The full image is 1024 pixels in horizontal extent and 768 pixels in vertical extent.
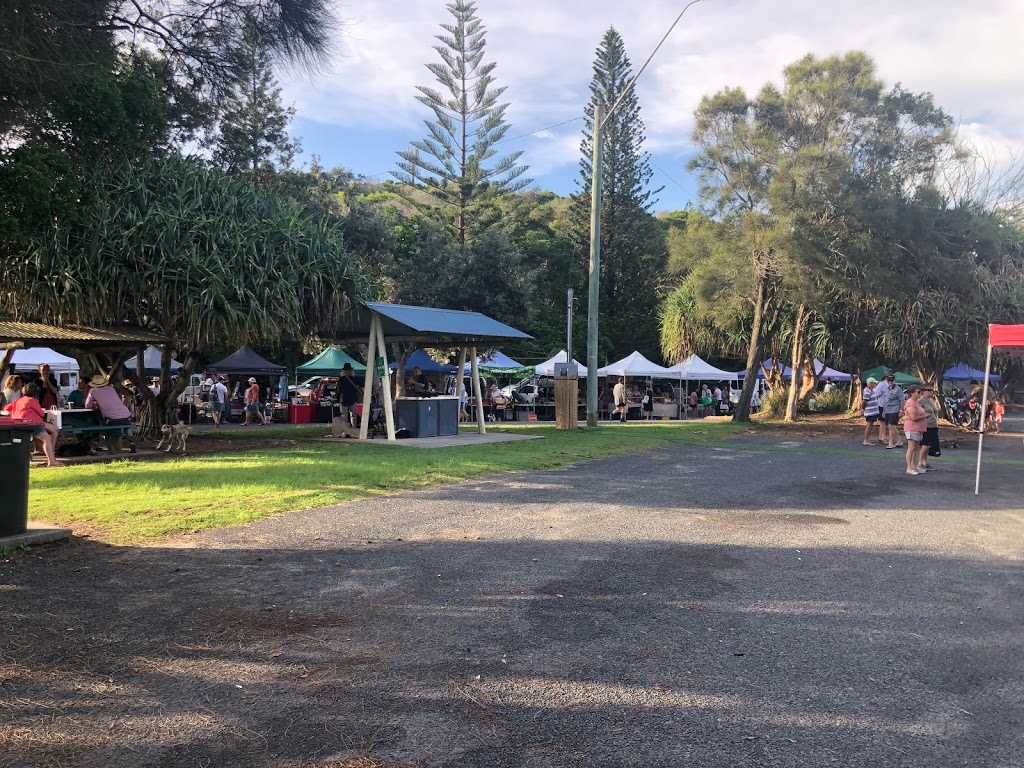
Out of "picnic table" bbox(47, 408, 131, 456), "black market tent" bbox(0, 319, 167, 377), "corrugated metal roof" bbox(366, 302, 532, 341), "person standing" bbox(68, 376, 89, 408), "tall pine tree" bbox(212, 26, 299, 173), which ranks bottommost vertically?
"picnic table" bbox(47, 408, 131, 456)

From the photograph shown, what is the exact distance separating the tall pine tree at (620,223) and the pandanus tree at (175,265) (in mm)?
26953

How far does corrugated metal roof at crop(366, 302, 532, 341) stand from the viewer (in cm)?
1581

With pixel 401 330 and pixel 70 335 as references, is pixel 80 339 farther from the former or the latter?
pixel 401 330

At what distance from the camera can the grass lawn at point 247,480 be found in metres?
7.93

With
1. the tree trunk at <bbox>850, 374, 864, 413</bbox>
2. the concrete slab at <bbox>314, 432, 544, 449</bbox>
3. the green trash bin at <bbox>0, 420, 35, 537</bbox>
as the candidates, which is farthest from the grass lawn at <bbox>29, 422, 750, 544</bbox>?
the tree trunk at <bbox>850, 374, 864, 413</bbox>

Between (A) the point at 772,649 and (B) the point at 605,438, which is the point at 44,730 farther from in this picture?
(B) the point at 605,438

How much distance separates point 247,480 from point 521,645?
6.87m

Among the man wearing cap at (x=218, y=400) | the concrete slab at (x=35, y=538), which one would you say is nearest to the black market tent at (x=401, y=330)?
the man wearing cap at (x=218, y=400)

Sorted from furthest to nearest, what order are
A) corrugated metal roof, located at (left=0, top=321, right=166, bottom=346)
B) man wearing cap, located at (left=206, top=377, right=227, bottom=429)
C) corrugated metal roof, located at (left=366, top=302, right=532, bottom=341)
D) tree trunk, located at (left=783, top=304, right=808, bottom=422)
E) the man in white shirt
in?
the man in white shirt < tree trunk, located at (left=783, top=304, right=808, bottom=422) < man wearing cap, located at (left=206, top=377, right=227, bottom=429) < corrugated metal roof, located at (left=366, top=302, right=532, bottom=341) < corrugated metal roof, located at (left=0, top=321, right=166, bottom=346)

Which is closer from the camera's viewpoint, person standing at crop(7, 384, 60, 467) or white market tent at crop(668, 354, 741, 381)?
person standing at crop(7, 384, 60, 467)

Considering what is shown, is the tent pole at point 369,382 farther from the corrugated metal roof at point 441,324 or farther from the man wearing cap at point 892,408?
the man wearing cap at point 892,408

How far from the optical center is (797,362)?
1098 inches

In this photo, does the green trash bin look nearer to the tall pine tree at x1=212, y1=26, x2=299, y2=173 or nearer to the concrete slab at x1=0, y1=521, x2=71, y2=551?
the concrete slab at x1=0, y1=521, x2=71, y2=551

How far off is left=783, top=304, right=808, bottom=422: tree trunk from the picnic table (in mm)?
21167
